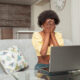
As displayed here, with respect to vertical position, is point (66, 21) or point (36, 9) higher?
point (36, 9)

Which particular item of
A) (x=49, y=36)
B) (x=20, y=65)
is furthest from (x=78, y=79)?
(x=20, y=65)

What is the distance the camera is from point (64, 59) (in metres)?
1.22

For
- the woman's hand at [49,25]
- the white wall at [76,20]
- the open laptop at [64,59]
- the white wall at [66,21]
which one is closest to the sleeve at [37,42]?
the woman's hand at [49,25]

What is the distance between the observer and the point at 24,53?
7.74 ft

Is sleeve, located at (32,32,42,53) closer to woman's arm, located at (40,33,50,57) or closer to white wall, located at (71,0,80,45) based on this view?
woman's arm, located at (40,33,50,57)

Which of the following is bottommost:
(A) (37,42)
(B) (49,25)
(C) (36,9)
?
(A) (37,42)

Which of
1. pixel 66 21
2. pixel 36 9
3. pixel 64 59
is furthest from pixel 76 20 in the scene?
pixel 36 9

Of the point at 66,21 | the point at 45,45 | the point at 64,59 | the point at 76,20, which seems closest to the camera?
the point at 64,59

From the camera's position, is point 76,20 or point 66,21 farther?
point 66,21

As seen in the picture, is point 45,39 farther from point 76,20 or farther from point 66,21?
point 66,21

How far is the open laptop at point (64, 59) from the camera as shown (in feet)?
3.90

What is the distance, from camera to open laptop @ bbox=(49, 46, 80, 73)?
119 centimetres

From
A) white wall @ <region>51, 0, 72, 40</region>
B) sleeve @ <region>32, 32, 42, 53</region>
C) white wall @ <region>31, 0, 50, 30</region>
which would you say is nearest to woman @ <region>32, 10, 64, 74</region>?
sleeve @ <region>32, 32, 42, 53</region>

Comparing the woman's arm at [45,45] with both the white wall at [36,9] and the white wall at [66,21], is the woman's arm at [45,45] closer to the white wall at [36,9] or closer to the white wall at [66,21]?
the white wall at [66,21]
